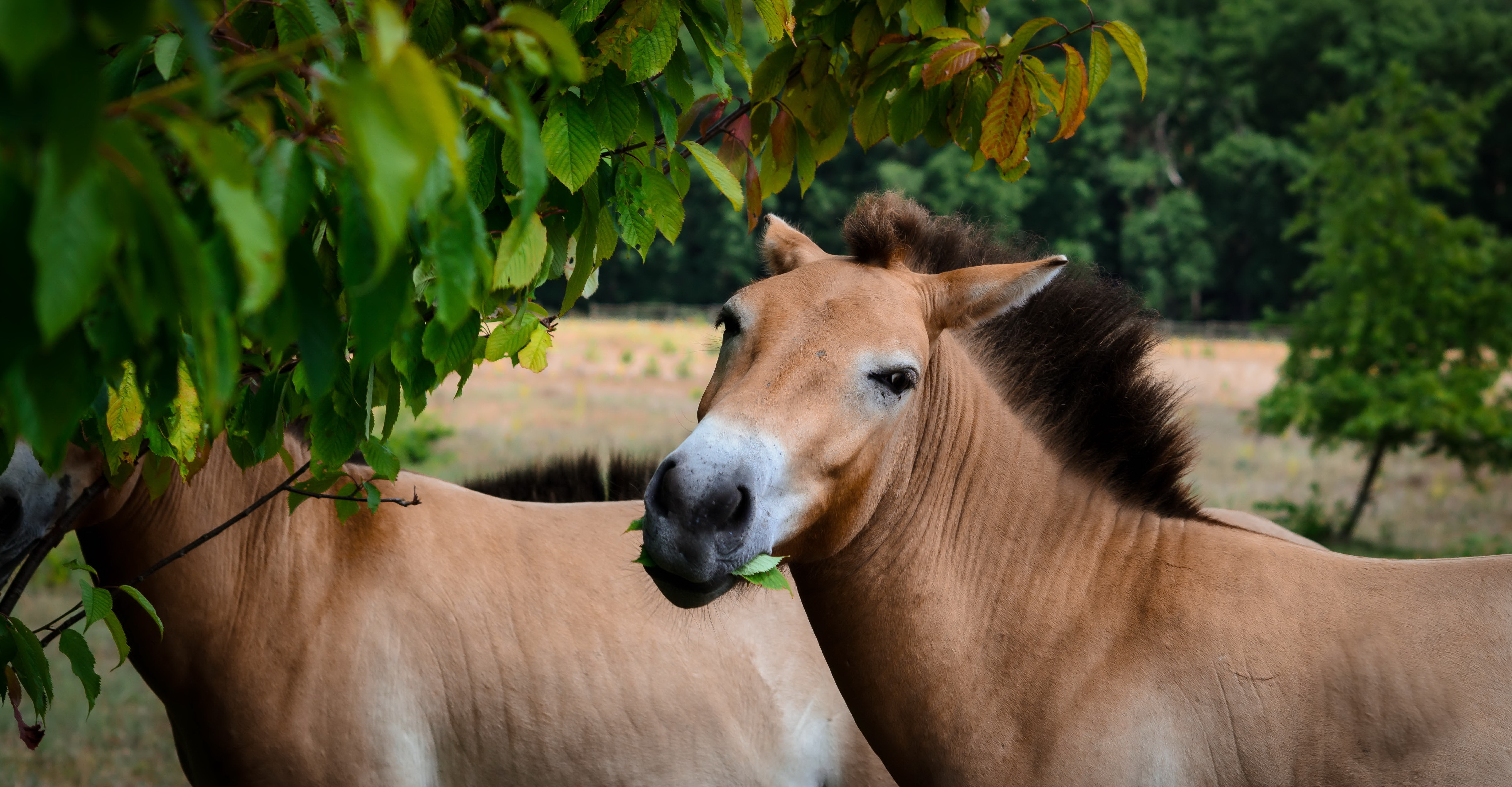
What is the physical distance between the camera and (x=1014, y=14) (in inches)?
1989

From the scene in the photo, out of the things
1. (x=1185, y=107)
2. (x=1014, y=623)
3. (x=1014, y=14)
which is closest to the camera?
(x=1014, y=623)

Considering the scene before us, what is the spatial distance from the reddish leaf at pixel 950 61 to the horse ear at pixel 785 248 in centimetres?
65

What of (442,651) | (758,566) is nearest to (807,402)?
(758,566)

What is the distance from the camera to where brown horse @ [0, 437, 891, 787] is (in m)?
2.95

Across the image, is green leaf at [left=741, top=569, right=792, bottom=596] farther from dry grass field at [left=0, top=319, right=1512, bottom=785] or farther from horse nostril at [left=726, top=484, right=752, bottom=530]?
dry grass field at [left=0, top=319, right=1512, bottom=785]

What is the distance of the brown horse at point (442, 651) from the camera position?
295 cm

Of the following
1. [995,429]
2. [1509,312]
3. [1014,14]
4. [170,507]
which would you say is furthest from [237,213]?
[1014,14]

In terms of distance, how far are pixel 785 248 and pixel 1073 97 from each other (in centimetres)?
→ 93

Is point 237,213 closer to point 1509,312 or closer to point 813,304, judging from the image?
point 813,304

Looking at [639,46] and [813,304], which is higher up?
[639,46]

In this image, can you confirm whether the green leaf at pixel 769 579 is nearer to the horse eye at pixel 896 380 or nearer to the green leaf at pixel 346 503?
the horse eye at pixel 896 380

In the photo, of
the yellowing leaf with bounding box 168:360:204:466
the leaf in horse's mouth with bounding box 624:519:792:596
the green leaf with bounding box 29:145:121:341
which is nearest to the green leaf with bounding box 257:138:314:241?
the green leaf with bounding box 29:145:121:341

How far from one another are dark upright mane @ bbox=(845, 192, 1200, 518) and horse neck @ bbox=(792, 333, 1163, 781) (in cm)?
7

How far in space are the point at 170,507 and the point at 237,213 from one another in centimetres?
270
